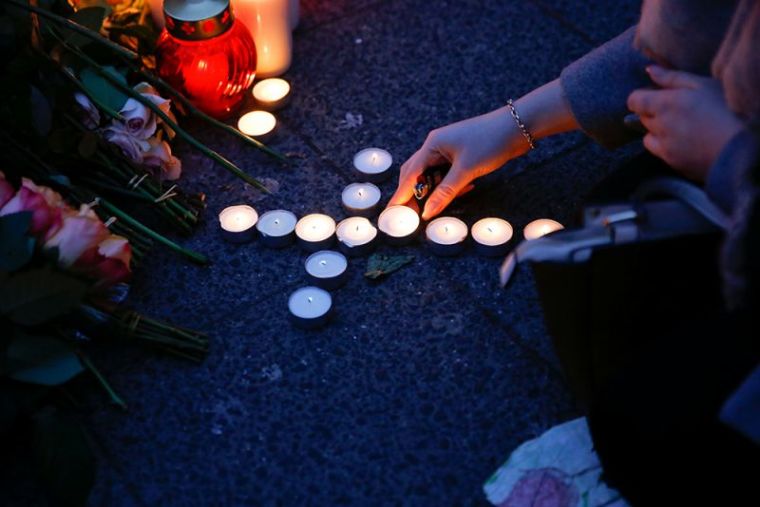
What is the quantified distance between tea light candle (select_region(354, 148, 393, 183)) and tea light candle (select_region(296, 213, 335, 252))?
0.51 ft

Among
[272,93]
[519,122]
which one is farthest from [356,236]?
[272,93]

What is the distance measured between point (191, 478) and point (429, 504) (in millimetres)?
374

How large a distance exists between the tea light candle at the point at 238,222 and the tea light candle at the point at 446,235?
1.16 ft

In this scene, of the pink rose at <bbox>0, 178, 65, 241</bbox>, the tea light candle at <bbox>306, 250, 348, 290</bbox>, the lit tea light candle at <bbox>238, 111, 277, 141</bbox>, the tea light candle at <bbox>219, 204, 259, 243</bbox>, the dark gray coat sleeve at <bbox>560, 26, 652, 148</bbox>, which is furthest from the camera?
the lit tea light candle at <bbox>238, 111, 277, 141</bbox>

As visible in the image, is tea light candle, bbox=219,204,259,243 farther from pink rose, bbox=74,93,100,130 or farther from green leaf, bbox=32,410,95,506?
green leaf, bbox=32,410,95,506

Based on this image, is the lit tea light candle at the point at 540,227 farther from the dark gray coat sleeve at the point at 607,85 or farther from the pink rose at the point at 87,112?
the pink rose at the point at 87,112

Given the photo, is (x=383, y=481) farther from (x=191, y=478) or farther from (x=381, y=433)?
(x=191, y=478)

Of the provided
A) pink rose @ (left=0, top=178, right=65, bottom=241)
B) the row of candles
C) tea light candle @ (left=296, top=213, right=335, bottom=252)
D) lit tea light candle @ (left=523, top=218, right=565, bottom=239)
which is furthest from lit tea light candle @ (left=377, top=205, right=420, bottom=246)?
pink rose @ (left=0, top=178, right=65, bottom=241)

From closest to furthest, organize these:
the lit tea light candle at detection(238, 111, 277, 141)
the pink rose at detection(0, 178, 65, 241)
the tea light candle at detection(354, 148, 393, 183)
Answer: the pink rose at detection(0, 178, 65, 241)
the tea light candle at detection(354, 148, 393, 183)
the lit tea light candle at detection(238, 111, 277, 141)

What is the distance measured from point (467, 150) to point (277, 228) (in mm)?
403

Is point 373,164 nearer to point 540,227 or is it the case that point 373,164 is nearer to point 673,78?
point 540,227

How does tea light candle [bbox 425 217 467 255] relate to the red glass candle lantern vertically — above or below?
below

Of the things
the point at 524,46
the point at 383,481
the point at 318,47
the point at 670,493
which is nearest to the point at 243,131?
the point at 318,47

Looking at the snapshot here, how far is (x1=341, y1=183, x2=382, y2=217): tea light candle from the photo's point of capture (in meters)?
1.76
